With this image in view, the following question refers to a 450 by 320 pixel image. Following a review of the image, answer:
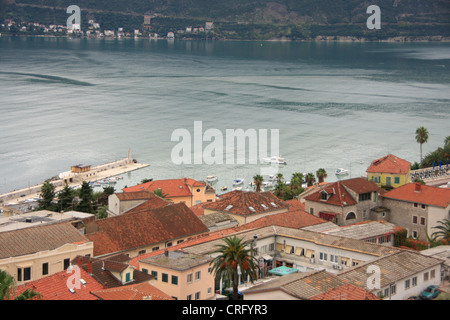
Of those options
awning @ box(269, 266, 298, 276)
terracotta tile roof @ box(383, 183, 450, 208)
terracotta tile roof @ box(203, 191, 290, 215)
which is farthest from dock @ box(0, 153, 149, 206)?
awning @ box(269, 266, 298, 276)

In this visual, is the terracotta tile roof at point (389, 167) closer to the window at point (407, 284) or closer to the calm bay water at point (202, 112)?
the window at point (407, 284)

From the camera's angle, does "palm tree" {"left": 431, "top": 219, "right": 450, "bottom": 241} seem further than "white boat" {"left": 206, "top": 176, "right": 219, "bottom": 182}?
No

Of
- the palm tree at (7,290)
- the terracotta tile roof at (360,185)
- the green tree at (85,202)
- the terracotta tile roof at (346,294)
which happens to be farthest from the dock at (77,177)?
the terracotta tile roof at (346,294)

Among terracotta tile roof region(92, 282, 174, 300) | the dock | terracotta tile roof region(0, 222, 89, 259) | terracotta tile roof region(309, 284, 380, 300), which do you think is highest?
terracotta tile roof region(309, 284, 380, 300)

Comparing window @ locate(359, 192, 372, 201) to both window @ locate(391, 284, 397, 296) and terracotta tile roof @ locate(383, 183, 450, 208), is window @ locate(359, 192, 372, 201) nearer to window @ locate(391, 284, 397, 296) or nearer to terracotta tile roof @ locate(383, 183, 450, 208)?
terracotta tile roof @ locate(383, 183, 450, 208)

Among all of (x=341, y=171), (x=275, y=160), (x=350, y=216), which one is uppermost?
(x=350, y=216)

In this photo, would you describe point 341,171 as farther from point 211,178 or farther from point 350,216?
point 350,216

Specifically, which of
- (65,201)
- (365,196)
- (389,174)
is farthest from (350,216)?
(65,201)
